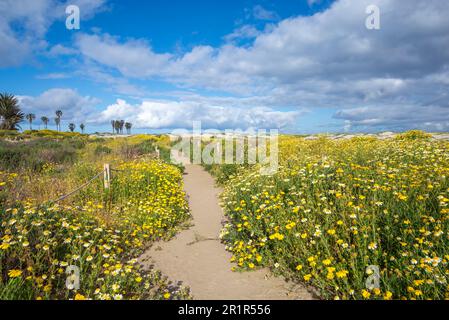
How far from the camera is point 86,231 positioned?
14.7ft

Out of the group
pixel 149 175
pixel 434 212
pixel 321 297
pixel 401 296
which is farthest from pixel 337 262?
pixel 149 175

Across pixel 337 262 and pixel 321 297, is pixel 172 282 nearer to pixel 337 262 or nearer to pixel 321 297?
pixel 321 297

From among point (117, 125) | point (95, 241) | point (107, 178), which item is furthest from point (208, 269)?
point (117, 125)

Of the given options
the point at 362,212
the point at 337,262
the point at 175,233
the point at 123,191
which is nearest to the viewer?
the point at 337,262

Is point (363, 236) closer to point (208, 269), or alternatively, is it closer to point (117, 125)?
point (208, 269)

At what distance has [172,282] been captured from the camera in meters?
4.02

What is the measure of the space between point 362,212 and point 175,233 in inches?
170

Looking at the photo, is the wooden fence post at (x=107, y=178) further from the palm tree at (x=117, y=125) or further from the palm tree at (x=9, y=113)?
the palm tree at (x=117, y=125)

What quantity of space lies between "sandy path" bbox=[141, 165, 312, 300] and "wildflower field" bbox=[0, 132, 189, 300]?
303mm

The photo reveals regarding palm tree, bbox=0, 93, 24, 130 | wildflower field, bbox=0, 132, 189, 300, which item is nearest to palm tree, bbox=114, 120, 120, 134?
palm tree, bbox=0, 93, 24, 130

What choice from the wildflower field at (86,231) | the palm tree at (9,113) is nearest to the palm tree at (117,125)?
the palm tree at (9,113)

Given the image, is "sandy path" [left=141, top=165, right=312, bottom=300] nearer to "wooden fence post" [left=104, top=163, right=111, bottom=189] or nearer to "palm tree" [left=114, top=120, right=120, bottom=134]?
"wooden fence post" [left=104, top=163, right=111, bottom=189]
